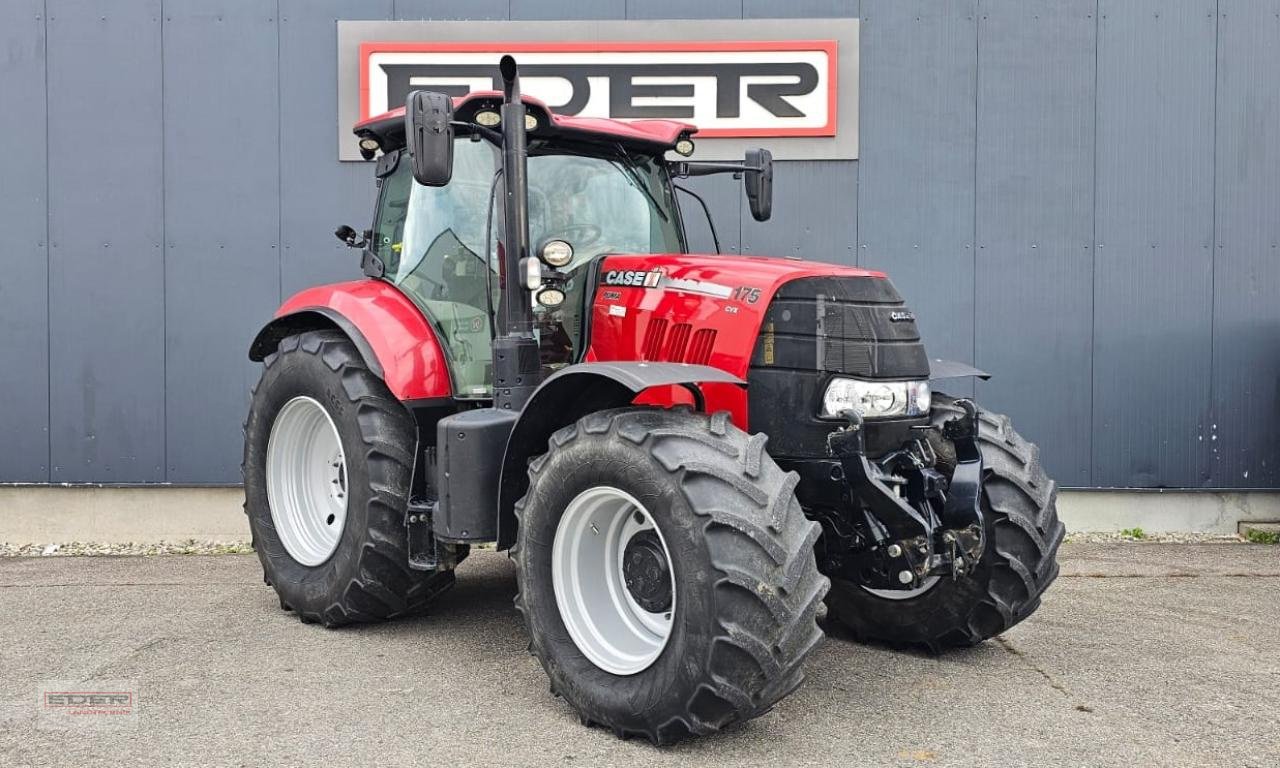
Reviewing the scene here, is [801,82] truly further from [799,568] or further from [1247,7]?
[799,568]

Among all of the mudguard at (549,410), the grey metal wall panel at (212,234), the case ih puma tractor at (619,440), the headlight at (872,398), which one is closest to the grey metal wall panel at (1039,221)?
the case ih puma tractor at (619,440)

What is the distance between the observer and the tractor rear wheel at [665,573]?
3461 millimetres

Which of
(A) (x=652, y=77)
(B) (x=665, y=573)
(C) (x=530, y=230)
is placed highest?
(A) (x=652, y=77)

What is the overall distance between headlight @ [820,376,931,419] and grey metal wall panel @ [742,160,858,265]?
3707 millimetres

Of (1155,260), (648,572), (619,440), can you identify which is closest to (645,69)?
(1155,260)

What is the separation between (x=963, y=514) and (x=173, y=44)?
21.6 feet

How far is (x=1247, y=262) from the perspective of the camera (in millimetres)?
7941

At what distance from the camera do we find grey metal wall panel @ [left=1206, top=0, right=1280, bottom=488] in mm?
7895

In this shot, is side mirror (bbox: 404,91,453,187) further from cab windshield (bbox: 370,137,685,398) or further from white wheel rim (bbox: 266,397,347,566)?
white wheel rim (bbox: 266,397,347,566)

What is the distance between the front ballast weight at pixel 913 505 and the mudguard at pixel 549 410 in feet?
1.79

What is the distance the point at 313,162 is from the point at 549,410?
440cm

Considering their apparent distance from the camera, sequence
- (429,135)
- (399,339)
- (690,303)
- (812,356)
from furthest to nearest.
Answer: (399,339)
(690,303)
(429,135)
(812,356)

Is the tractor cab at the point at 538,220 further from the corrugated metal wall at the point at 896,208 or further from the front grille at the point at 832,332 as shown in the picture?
the corrugated metal wall at the point at 896,208

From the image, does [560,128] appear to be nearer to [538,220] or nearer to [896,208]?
[538,220]
